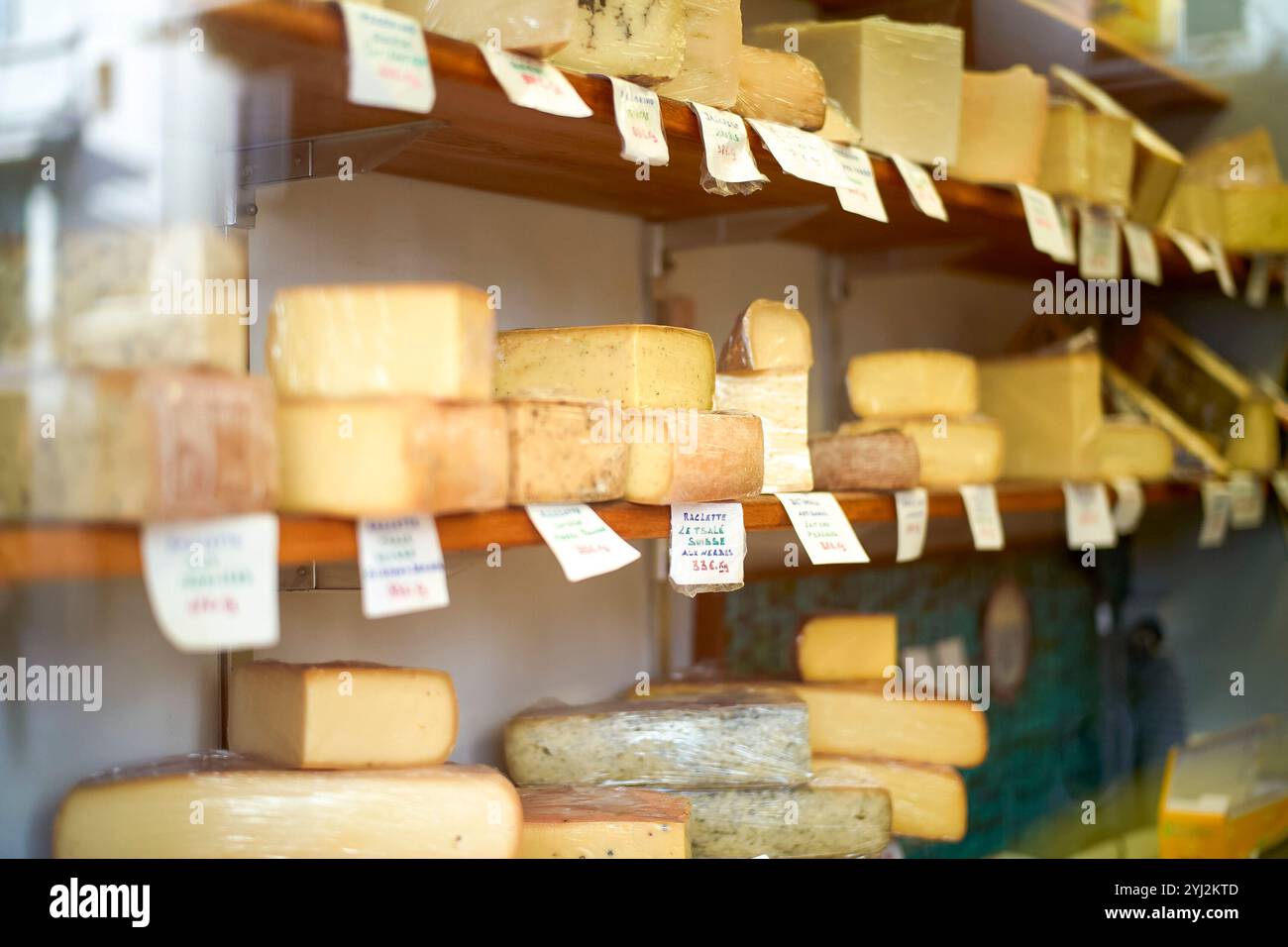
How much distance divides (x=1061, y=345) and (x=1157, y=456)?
27 cm

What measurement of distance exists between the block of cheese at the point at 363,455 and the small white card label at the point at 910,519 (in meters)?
0.88

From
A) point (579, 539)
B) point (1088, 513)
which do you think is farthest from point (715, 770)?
point (1088, 513)

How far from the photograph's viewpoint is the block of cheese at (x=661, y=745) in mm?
1538

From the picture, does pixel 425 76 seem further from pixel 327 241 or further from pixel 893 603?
pixel 893 603

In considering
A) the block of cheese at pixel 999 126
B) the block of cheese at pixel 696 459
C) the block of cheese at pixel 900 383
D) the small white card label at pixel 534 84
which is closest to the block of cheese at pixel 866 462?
the block of cheese at pixel 900 383

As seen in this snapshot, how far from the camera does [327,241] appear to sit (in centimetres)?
145

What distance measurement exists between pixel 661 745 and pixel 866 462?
475 mm

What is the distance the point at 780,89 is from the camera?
5.06 ft

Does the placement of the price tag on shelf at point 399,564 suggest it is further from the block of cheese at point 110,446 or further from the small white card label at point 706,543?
the small white card label at point 706,543

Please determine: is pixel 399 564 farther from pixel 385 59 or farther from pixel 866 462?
pixel 866 462

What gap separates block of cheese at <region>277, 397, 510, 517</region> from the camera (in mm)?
975

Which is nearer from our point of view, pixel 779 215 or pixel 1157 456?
pixel 779 215

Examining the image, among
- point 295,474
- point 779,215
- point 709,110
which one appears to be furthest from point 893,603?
point 295,474
